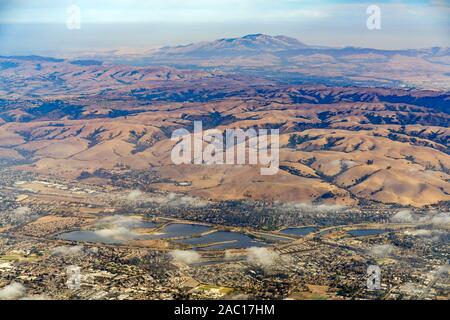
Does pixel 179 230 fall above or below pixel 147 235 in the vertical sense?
below

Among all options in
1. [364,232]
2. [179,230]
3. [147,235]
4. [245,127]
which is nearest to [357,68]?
[245,127]

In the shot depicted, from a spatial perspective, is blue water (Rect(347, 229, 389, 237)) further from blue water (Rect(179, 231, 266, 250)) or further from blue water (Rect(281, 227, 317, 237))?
blue water (Rect(179, 231, 266, 250))

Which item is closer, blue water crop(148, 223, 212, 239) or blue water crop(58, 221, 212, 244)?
blue water crop(58, 221, 212, 244)

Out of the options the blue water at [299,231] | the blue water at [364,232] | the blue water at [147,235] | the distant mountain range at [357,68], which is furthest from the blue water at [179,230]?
the distant mountain range at [357,68]

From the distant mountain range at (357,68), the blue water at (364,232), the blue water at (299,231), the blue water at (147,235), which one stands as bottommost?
the blue water at (364,232)

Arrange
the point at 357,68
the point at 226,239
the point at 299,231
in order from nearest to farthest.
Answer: the point at 226,239, the point at 299,231, the point at 357,68

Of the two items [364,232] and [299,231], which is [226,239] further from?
[364,232]

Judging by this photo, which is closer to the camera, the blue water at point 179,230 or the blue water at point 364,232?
the blue water at point 179,230

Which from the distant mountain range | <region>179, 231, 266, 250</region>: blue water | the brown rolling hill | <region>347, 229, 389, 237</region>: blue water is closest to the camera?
<region>179, 231, 266, 250</region>: blue water

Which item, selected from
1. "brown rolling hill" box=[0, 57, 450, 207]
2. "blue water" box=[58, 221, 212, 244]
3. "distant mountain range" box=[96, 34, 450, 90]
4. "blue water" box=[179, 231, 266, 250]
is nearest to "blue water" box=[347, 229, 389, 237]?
"blue water" box=[179, 231, 266, 250]

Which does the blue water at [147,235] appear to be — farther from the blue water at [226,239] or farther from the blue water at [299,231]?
the blue water at [299,231]

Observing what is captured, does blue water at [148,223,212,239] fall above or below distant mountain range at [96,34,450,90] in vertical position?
below

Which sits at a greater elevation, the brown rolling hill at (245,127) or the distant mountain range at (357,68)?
the distant mountain range at (357,68)
